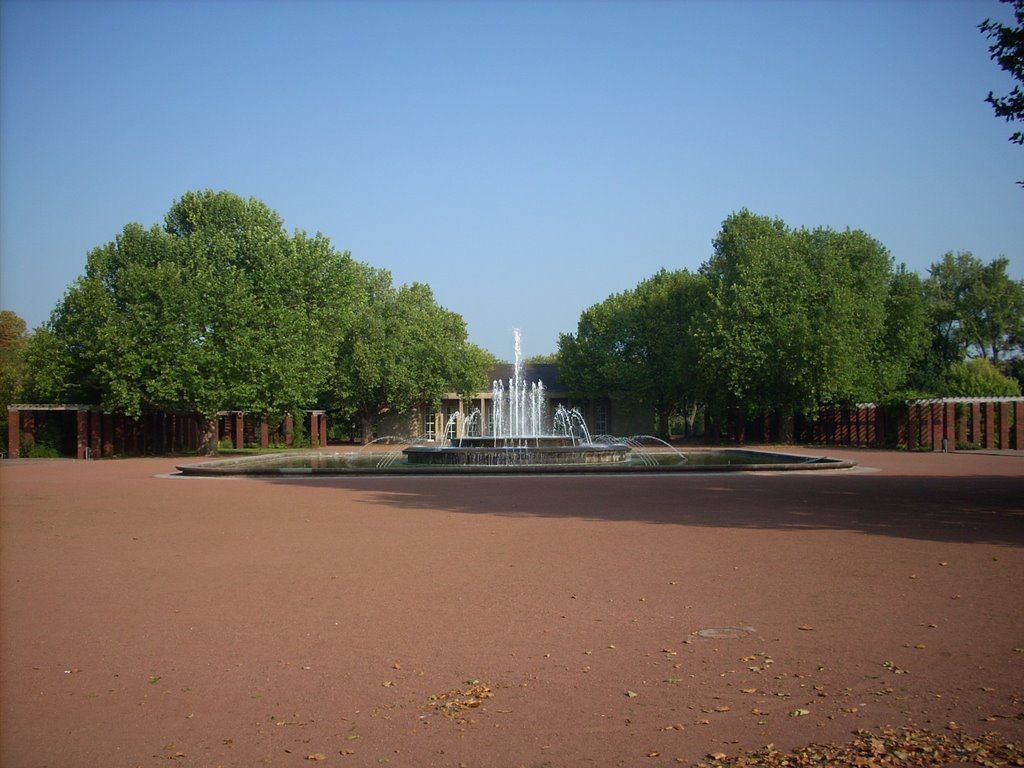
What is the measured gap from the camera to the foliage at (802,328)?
1823 inches

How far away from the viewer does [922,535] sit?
40.5 ft

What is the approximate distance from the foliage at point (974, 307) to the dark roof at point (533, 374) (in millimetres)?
28883

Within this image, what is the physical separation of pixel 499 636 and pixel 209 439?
120ft

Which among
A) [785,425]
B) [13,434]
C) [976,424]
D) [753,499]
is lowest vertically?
[753,499]

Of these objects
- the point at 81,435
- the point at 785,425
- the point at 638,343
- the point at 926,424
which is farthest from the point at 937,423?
the point at 81,435

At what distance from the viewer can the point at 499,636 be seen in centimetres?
731

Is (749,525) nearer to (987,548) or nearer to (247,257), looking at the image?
(987,548)

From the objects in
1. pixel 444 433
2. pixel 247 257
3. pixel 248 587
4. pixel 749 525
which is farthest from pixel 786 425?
pixel 248 587

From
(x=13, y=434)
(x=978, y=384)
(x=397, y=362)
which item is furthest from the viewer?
(x=397, y=362)

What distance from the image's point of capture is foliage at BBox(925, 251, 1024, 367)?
69.2 m

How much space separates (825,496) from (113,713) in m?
15.2

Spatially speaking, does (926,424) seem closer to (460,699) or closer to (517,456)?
(517,456)

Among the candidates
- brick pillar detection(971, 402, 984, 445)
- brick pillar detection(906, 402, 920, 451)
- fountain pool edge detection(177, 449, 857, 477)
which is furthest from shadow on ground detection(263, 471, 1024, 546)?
brick pillar detection(971, 402, 984, 445)

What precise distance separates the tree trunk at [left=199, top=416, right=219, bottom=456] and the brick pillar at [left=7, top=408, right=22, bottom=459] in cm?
795
